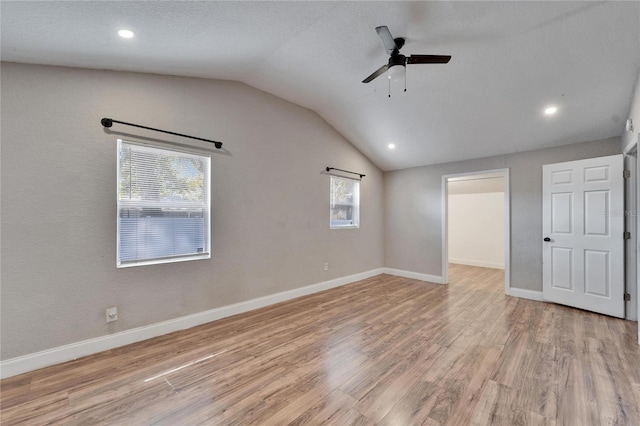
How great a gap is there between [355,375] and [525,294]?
364 cm

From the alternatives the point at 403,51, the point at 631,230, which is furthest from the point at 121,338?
the point at 631,230

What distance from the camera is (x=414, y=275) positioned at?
5.50 meters

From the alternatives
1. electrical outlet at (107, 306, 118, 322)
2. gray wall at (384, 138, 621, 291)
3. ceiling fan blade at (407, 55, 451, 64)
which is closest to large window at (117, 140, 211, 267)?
electrical outlet at (107, 306, 118, 322)

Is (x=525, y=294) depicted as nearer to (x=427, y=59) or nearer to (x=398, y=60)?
(x=427, y=59)

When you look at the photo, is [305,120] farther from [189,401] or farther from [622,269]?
[622,269]

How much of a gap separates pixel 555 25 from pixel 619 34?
21.9 inches

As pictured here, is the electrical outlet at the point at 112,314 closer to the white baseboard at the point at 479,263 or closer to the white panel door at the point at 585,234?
the white panel door at the point at 585,234

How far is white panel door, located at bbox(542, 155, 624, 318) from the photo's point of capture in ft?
10.9

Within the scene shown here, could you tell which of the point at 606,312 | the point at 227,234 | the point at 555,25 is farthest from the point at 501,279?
the point at 227,234

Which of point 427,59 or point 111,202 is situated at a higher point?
point 427,59

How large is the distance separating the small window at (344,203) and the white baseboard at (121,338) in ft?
5.48

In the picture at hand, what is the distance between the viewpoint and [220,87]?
11.0ft

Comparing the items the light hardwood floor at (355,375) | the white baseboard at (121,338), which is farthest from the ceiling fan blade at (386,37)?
the white baseboard at (121,338)

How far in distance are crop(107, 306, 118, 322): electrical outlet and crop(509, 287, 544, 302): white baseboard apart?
5472mm
